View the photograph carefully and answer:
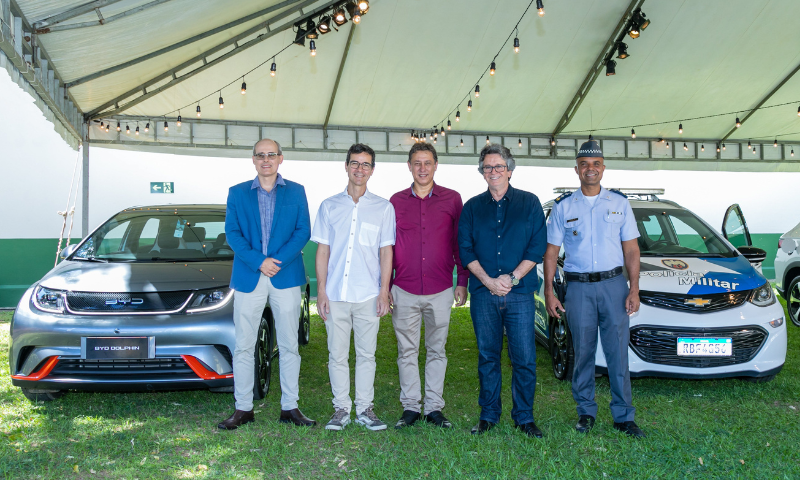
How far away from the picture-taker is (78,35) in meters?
6.58

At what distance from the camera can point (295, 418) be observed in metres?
3.45

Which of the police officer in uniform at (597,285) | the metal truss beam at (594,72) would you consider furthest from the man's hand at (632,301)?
the metal truss beam at (594,72)

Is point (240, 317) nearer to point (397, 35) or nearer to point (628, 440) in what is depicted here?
point (628, 440)

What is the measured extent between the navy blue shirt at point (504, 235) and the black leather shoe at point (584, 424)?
0.82m

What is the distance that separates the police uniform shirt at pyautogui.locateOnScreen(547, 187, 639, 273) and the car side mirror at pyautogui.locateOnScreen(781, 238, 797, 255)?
15.7 ft

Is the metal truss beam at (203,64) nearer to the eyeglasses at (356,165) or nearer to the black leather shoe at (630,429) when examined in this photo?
the eyeglasses at (356,165)

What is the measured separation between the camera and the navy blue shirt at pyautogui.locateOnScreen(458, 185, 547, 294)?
322 cm

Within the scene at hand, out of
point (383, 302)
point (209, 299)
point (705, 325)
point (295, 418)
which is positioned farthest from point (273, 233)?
point (705, 325)

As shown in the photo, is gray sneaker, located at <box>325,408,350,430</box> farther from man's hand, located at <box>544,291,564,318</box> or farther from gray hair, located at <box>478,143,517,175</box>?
gray hair, located at <box>478,143,517,175</box>

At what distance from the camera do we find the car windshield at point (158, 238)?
4.23 meters

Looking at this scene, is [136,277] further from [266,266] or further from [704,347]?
[704,347]

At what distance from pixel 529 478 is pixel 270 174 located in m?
2.20

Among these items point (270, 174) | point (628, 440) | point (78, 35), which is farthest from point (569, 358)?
point (78, 35)

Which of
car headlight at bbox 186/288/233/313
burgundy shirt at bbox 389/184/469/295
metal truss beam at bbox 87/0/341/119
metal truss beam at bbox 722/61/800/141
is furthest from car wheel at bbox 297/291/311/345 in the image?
metal truss beam at bbox 722/61/800/141
